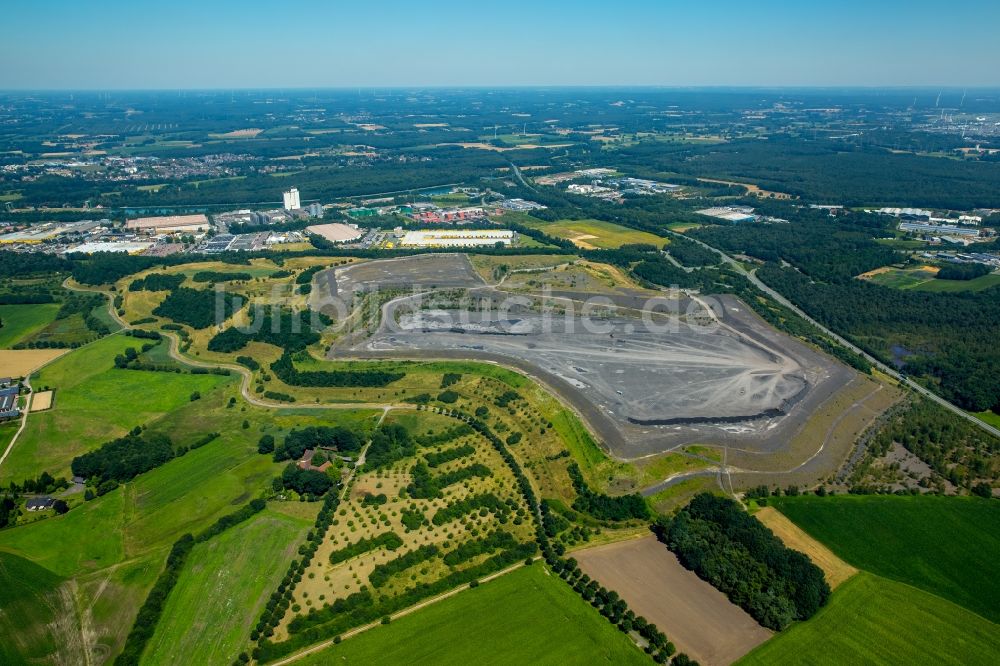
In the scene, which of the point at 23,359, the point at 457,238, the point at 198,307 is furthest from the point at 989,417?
the point at 23,359

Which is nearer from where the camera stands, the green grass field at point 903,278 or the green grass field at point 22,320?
the green grass field at point 22,320

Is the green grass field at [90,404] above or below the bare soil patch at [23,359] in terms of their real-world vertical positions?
below

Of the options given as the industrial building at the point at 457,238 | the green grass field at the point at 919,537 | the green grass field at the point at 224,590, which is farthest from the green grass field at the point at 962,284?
→ the green grass field at the point at 224,590

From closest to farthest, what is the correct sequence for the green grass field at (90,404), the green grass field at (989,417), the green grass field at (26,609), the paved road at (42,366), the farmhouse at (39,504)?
the green grass field at (26,609), the farmhouse at (39,504), the green grass field at (90,404), the paved road at (42,366), the green grass field at (989,417)

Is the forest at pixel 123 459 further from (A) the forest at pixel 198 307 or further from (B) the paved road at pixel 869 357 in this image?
(B) the paved road at pixel 869 357

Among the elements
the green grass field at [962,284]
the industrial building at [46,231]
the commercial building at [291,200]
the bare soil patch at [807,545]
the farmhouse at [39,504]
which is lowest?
the bare soil patch at [807,545]

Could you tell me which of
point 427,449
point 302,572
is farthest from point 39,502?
point 427,449

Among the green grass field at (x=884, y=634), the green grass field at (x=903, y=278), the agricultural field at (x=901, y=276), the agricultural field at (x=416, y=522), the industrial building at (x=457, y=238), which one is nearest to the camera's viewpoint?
the green grass field at (x=884, y=634)
